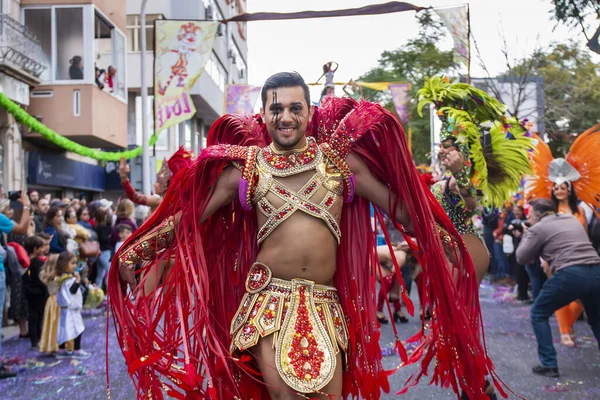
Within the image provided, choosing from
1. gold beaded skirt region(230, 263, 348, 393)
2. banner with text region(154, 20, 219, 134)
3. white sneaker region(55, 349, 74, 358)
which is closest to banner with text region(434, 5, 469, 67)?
banner with text region(154, 20, 219, 134)

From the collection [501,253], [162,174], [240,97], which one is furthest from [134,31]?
[162,174]

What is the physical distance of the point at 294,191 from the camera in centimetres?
335

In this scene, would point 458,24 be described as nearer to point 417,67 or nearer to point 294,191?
point 294,191

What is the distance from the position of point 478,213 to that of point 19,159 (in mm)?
12810

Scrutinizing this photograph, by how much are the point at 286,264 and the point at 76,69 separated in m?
16.0

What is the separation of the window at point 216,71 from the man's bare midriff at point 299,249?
2753 cm

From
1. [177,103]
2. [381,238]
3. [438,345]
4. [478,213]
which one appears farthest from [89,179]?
[438,345]

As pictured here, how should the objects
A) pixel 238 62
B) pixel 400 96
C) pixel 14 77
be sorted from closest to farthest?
pixel 14 77, pixel 400 96, pixel 238 62

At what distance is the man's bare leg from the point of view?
3150mm

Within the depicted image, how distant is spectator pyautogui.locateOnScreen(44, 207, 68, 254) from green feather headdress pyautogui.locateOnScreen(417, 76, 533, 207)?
5398 mm

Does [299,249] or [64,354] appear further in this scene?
[64,354]

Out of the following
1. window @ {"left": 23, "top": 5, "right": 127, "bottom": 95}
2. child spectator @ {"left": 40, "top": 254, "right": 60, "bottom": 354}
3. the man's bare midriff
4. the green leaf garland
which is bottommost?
child spectator @ {"left": 40, "top": 254, "right": 60, "bottom": 354}

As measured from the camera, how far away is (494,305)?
10.7 m

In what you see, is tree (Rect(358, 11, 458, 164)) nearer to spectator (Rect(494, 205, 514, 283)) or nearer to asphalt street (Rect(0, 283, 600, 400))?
spectator (Rect(494, 205, 514, 283))
